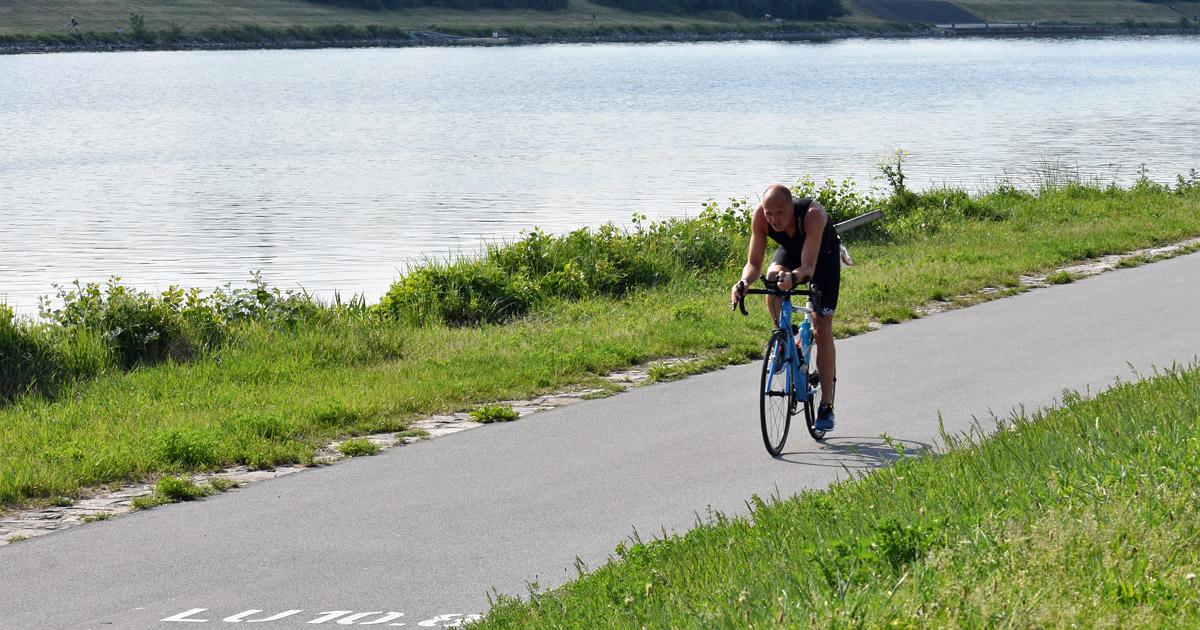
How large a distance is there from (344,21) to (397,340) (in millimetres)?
104452

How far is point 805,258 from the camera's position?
8.21m

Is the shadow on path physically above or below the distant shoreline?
below

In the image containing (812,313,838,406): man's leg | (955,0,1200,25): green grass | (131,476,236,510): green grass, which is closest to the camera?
(131,476,236,510): green grass

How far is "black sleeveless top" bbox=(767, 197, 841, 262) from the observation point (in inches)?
328

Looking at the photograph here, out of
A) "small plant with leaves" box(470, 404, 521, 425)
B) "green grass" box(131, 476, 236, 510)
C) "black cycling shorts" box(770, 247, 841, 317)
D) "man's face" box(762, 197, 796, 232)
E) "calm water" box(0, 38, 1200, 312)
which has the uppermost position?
"man's face" box(762, 197, 796, 232)

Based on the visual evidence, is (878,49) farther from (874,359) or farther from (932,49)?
(874,359)

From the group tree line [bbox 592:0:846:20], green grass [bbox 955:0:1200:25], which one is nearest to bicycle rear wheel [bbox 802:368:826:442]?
tree line [bbox 592:0:846:20]

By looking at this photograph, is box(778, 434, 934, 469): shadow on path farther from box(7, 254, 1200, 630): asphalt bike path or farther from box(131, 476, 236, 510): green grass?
box(131, 476, 236, 510): green grass

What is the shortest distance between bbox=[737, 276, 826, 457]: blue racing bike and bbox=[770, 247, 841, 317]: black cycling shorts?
0.11m

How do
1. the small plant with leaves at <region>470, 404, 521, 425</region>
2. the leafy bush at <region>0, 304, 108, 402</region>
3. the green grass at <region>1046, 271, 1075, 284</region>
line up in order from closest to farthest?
the small plant with leaves at <region>470, 404, 521, 425</region> < the leafy bush at <region>0, 304, 108, 402</region> < the green grass at <region>1046, 271, 1075, 284</region>

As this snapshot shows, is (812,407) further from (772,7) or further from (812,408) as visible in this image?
(772,7)

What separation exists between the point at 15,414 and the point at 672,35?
12399 centimetres

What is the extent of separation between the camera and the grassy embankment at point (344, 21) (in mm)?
96312

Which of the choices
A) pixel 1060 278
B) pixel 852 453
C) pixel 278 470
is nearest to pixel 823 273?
pixel 852 453
